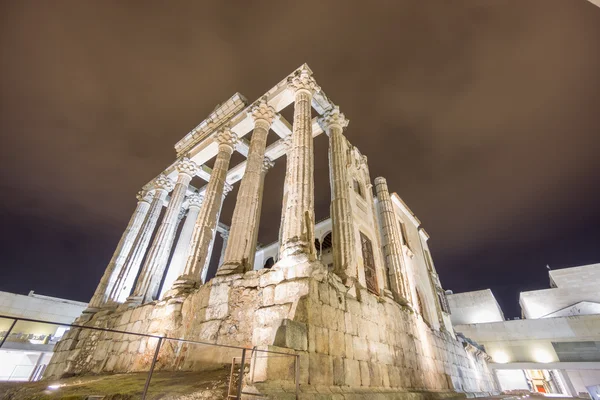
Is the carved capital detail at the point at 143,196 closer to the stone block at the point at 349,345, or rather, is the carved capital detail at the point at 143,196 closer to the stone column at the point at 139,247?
the stone column at the point at 139,247

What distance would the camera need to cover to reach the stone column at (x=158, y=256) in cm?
1199

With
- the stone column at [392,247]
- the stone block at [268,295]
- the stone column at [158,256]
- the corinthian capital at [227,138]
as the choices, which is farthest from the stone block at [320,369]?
the corinthian capital at [227,138]

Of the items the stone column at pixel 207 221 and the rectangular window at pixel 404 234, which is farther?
the rectangular window at pixel 404 234

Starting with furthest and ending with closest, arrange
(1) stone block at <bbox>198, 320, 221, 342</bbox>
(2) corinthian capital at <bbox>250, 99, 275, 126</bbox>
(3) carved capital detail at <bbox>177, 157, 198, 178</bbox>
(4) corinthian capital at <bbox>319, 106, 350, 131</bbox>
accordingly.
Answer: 1. (3) carved capital detail at <bbox>177, 157, 198, 178</bbox>
2. (4) corinthian capital at <bbox>319, 106, 350, 131</bbox>
3. (2) corinthian capital at <bbox>250, 99, 275, 126</bbox>
4. (1) stone block at <bbox>198, 320, 221, 342</bbox>

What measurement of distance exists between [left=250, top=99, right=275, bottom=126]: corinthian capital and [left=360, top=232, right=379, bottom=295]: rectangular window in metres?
6.79

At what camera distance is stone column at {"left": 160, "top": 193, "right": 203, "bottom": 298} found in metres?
14.6

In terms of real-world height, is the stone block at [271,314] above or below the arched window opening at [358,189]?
below

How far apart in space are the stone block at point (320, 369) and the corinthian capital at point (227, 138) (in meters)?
10.5

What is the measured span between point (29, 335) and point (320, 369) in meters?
30.1

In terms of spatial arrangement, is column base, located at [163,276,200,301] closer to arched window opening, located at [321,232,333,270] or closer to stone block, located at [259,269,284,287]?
stone block, located at [259,269,284,287]

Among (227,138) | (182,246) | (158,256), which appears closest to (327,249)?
(182,246)

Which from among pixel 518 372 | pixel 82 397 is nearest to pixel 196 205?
pixel 82 397

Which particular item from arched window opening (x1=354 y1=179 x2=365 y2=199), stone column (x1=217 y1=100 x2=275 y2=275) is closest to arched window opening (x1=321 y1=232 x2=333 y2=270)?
arched window opening (x1=354 y1=179 x2=365 y2=199)

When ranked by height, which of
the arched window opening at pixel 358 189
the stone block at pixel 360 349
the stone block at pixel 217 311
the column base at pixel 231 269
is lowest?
the stone block at pixel 360 349
